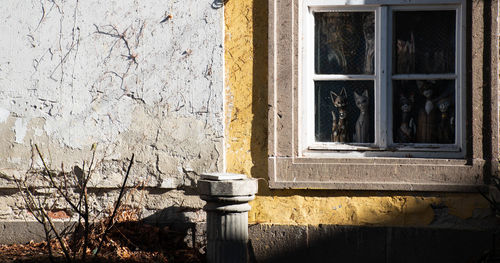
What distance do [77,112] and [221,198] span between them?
148 centimetres

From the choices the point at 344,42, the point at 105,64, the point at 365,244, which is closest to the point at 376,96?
the point at 344,42

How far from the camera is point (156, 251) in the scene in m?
5.02

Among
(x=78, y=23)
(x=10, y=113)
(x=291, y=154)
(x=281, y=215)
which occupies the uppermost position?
(x=78, y=23)

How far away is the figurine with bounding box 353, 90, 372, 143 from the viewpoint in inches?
206

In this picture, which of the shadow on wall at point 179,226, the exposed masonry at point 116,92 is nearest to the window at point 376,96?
the exposed masonry at point 116,92

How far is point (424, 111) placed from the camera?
205 inches

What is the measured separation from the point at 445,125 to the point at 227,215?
6.34 ft

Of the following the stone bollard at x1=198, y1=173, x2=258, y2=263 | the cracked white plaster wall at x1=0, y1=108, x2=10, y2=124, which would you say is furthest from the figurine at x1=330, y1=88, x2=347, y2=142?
the cracked white plaster wall at x1=0, y1=108, x2=10, y2=124

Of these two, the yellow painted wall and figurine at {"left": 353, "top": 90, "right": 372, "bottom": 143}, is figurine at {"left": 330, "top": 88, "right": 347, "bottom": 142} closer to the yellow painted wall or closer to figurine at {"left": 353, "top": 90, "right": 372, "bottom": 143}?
figurine at {"left": 353, "top": 90, "right": 372, "bottom": 143}

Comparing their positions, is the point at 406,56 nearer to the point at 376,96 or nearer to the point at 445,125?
the point at 376,96

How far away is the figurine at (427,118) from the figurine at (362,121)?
1.37 ft

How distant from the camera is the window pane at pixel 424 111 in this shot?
5.14 meters

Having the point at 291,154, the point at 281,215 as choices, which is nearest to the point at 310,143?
the point at 291,154

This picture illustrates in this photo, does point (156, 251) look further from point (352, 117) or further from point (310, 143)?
point (352, 117)
